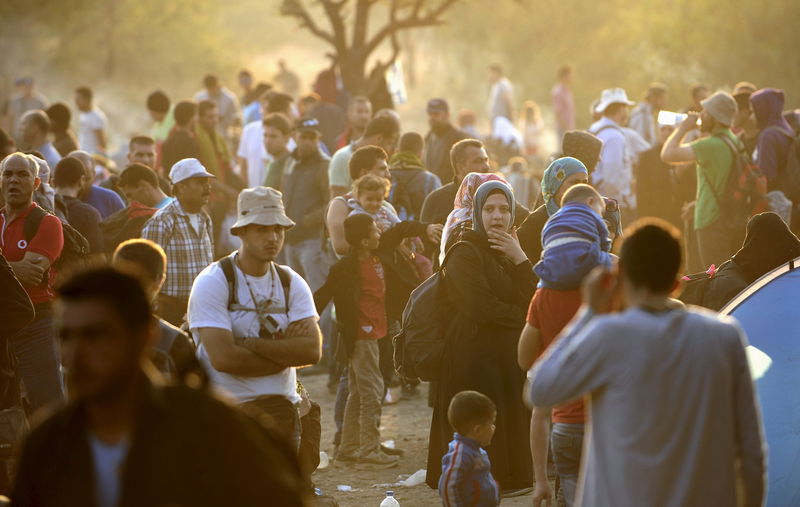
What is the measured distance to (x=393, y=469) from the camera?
9.61 metres

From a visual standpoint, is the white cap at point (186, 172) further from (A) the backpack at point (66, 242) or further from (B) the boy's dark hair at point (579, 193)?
(B) the boy's dark hair at point (579, 193)

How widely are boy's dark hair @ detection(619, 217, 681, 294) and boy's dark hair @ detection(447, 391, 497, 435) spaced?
2596 millimetres

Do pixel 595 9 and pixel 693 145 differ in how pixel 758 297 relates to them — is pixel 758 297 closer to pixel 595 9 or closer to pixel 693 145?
pixel 693 145

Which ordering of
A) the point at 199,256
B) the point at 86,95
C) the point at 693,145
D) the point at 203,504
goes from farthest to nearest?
the point at 86,95 → the point at 693,145 → the point at 199,256 → the point at 203,504

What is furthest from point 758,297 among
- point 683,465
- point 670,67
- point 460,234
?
point 670,67

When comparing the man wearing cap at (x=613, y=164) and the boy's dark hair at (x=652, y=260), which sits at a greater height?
the man wearing cap at (x=613, y=164)

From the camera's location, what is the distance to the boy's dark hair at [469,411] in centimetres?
698

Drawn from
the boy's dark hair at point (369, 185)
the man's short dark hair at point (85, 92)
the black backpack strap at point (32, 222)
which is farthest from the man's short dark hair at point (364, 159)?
the man's short dark hair at point (85, 92)

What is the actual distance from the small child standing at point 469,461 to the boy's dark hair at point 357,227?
2684mm

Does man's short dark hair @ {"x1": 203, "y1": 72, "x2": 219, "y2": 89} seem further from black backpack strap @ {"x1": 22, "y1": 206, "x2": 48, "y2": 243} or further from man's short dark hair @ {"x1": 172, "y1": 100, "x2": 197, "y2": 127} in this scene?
black backpack strap @ {"x1": 22, "y1": 206, "x2": 48, "y2": 243}

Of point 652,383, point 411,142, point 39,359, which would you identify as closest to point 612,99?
point 411,142

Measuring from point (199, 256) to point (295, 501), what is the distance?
5876mm

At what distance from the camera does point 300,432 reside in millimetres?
6922

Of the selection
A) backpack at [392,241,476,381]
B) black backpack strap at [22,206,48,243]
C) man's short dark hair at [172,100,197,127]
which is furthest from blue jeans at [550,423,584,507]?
man's short dark hair at [172,100,197,127]
